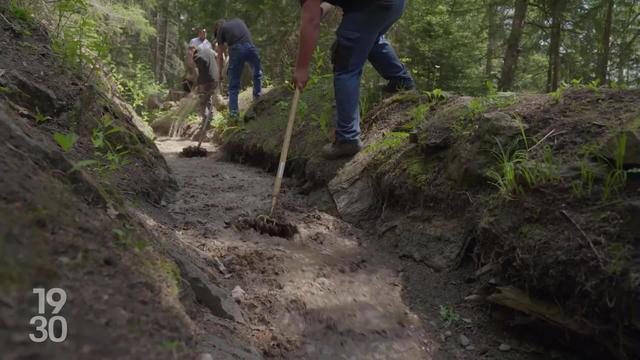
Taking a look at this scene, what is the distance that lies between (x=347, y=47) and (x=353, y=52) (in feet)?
0.26

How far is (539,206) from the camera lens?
242 centimetres

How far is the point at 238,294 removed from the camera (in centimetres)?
238

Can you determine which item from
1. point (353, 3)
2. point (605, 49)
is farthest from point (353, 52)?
point (605, 49)

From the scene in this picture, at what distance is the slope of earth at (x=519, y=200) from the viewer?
80.4 inches

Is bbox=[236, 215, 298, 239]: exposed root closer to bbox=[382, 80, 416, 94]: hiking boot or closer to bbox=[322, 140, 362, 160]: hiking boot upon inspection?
bbox=[322, 140, 362, 160]: hiking boot

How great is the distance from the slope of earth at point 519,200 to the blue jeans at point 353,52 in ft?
1.20

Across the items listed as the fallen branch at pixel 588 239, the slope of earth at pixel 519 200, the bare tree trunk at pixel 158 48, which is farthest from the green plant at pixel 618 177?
the bare tree trunk at pixel 158 48

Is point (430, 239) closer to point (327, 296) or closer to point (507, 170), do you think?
point (507, 170)

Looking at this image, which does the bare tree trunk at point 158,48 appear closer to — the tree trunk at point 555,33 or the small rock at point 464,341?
the tree trunk at point 555,33

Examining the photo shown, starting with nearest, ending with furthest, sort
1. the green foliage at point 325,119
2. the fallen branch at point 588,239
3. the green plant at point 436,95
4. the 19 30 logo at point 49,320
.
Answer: the 19 30 logo at point 49,320 < the fallen branch at point 588,239 < the green plant at point 436,95 < the green foliage at point 325,119

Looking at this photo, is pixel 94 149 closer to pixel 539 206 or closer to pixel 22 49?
pixel 22 49

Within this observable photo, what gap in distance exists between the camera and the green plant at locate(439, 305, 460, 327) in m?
2.56

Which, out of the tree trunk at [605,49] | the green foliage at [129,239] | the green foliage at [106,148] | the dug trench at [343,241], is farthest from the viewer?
the tree trunk at [605,49]

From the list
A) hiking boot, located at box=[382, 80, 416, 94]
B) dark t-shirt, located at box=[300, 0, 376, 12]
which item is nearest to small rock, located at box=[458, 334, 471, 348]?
dark t-shirt, located at box=[300, 0, 376, 12]
